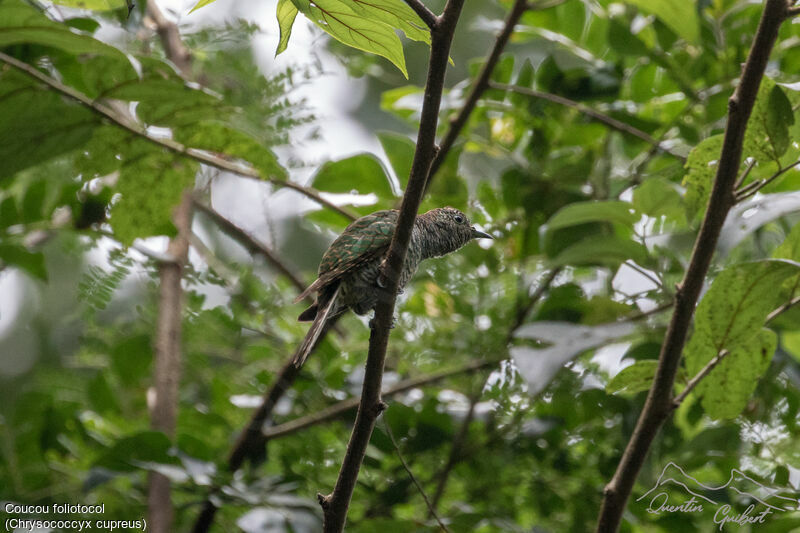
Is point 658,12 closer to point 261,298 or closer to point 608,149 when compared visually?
point 608,149

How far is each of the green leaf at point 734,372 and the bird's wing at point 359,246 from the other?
2.73 feet

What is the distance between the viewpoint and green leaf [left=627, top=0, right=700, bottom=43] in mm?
2207

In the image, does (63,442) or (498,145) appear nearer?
(63,442)

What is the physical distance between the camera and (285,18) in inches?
47.1

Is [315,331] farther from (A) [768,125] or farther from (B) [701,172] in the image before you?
(A) [768,125]

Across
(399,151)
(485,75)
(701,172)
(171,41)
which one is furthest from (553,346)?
(171,41)

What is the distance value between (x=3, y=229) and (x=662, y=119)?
2.38 m

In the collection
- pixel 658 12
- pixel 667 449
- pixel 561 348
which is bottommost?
pixel 667 449

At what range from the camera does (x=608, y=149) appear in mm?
2736

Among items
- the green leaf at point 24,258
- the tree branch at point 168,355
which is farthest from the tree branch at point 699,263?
the green leaf at point 24,258

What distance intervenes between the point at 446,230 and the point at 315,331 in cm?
59

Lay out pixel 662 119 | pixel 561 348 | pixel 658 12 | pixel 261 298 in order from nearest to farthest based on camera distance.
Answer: pixel 561 348 → pixel 658 12 → pixel 261 298 → pixel 662 119

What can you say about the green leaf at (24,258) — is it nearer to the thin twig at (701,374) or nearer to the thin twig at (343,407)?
the thin twig at (343,407)

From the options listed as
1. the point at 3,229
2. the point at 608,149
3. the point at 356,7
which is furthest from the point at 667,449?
the point at 3,229
